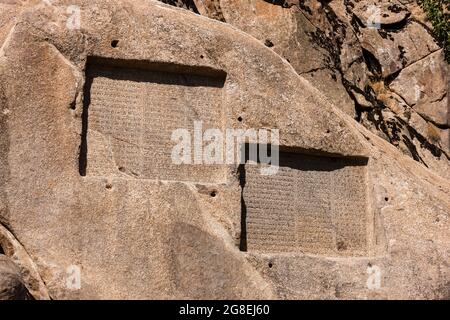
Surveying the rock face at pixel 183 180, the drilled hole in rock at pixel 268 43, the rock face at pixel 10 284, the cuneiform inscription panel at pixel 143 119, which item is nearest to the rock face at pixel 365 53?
the drilled hole in rock at pixel 268 43

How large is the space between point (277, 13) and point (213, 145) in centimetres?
371

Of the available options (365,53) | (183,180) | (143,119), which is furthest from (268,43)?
(183,180)

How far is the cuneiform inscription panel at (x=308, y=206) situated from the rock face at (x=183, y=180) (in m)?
0.02

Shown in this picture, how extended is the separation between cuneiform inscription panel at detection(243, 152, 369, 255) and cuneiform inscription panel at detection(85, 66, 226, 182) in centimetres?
58

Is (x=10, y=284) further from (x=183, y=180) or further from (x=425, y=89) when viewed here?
(x=425, y=89)

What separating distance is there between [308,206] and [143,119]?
2.03 metres

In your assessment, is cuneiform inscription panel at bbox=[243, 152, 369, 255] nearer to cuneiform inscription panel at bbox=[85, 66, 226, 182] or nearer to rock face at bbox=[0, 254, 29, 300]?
cuneiform inscription panel at bbox=[85, 66, 226, 182]

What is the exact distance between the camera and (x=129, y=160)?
9008 millimetres

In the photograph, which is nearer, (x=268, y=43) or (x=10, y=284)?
(x=10, y=284)

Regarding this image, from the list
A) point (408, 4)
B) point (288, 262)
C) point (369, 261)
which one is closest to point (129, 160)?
point (288, 262)

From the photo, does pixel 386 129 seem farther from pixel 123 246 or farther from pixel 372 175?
pixel 123 246

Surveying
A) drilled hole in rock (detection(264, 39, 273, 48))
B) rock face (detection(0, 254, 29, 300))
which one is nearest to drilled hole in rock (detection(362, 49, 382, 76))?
drilled hole in rock (detection(264, 39, 273, 48))

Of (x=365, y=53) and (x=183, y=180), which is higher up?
(x=365, y=53)

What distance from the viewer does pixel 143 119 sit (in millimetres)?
9188
